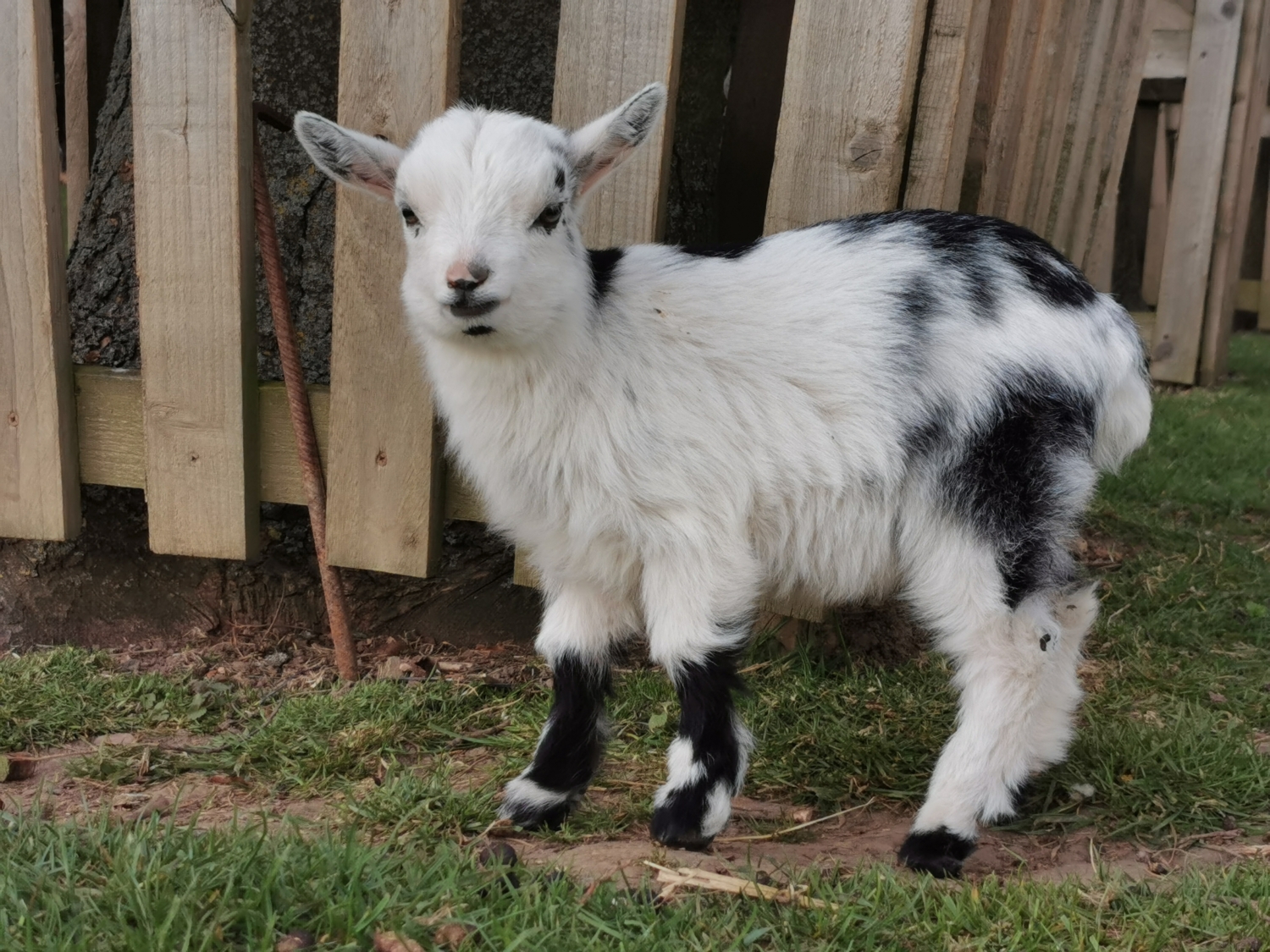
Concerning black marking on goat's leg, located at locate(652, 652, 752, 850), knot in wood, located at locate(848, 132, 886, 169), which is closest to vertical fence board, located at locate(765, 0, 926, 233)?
knot in wood, located at locate(848, 132, 886, 169)

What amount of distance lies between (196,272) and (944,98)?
229 centimetres

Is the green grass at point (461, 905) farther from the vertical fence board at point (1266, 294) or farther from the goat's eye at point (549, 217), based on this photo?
the vertical fence board at point (1266, 294)

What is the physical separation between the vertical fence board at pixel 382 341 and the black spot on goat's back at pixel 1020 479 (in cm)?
162

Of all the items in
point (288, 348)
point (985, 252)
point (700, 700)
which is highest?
point (985, 252)

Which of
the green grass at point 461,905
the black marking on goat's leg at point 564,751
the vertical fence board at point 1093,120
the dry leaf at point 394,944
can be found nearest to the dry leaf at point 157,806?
the green grass at point 461,905

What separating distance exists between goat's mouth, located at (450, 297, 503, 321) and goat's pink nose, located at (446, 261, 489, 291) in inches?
1.3

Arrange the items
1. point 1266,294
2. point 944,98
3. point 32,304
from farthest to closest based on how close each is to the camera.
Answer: point 1266,294 < point 32,304 < point 944,98

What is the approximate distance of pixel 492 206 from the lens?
8.90ft

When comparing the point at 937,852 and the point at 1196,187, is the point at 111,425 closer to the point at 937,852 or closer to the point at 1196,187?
the point at 937,852

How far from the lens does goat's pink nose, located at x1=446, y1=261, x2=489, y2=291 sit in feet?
8.48

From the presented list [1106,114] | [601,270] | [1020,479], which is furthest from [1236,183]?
[601,270]

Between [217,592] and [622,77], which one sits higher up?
[622,77]

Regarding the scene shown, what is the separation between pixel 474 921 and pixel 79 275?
3220 mm

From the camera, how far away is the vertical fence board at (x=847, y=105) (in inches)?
131
